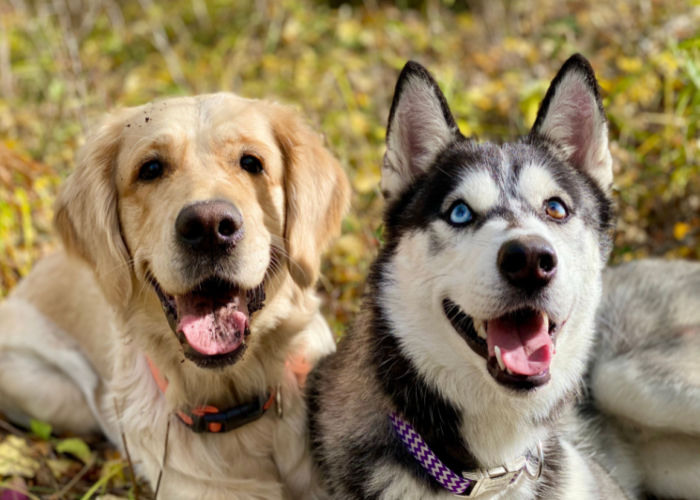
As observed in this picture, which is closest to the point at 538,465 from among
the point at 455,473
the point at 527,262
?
the point at 455,473

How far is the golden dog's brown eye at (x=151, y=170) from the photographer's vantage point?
293 cm

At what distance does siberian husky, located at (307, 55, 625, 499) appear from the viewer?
2324 mm

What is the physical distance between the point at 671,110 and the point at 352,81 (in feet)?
9.64

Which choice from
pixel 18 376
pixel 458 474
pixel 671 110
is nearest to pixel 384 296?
pixel 458 474

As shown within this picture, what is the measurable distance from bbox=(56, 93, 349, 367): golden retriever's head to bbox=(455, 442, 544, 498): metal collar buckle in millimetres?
951

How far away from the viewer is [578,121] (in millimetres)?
2826

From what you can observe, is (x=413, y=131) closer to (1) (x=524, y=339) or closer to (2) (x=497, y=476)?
(1) (x=524, y=339)

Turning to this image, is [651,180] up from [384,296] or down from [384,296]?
down

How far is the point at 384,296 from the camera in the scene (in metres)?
2.65

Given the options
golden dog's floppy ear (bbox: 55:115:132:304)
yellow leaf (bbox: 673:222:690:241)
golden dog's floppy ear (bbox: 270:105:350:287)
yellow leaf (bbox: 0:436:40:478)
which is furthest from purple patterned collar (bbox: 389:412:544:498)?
yellow leaf (bbox: 673:222:690:241)

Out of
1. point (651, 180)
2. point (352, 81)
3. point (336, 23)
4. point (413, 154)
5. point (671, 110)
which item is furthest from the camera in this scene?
point (336, 23)

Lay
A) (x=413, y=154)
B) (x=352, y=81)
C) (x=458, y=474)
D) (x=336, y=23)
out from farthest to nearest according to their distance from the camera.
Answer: (x=336, y=23) → (x=352, y=81) → (x=413, y=154) → (x=458, y=474)

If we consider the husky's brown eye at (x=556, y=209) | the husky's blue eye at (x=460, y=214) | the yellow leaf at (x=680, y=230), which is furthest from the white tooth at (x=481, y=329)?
the yellow leaf at (x=680, y=230)

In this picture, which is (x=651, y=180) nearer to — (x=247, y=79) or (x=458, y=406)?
(x=458, y=406)
